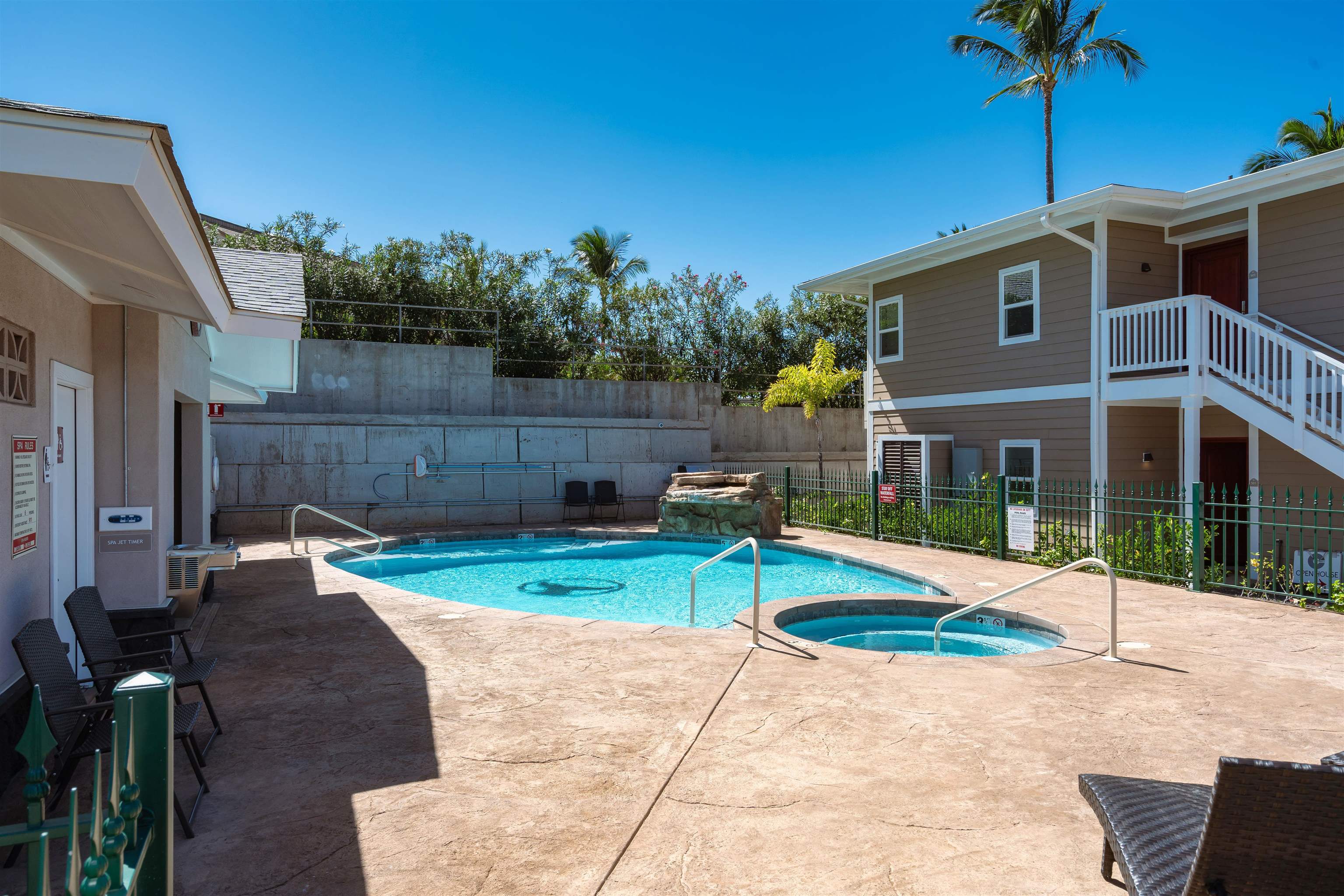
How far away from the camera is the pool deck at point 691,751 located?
117 inches

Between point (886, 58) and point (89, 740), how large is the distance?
68.0ft

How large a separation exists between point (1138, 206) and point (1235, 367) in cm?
273

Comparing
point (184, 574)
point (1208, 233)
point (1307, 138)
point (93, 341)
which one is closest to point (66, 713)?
point (93, 341)

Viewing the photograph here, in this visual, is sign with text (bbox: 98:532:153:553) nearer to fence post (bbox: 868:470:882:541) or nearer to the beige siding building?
the beige siding building

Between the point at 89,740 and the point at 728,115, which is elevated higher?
the point at 728,115

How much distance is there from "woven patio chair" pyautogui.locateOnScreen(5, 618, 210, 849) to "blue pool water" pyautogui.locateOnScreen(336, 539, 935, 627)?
557 cm

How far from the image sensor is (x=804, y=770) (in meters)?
3.83

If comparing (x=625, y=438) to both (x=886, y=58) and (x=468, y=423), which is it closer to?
(x=468, y=423)

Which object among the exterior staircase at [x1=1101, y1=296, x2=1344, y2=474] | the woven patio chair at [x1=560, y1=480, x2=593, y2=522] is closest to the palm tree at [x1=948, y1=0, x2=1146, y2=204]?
the exterior staircase at [x1=1101, y1=296, x2=1344, y2=474]

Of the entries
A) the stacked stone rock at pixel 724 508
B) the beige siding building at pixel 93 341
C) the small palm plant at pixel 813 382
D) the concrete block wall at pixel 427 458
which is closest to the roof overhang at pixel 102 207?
the beige siding building at pixel 93 341

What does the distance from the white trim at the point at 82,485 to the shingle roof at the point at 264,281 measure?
1217mm

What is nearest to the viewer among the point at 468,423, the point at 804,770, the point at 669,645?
the point at 804,770

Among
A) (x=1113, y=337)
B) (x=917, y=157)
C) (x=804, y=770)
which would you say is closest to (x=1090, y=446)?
(x=1113, y=337)

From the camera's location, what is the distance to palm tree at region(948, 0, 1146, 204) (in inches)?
715
